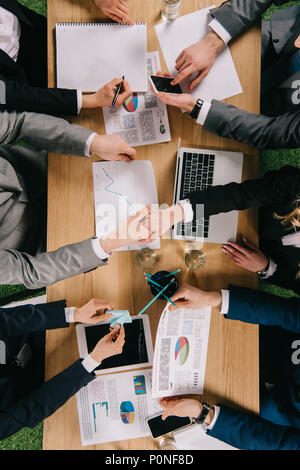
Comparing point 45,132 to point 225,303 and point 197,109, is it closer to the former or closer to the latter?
point 197,109

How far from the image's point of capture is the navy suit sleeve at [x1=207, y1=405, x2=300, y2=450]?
3.97ft

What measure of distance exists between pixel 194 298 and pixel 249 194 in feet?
1.52

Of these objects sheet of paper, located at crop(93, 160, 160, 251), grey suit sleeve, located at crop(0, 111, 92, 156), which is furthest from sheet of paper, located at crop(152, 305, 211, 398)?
grey suit sleeve, located at crop(0, 111, 92, 156)

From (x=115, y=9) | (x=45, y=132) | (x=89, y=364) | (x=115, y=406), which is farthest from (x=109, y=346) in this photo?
(x=115, y=9)

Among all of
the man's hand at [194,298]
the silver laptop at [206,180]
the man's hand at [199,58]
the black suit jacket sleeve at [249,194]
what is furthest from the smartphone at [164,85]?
the man's hand at [194,298]

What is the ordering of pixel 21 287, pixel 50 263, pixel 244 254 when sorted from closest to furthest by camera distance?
pixel 50 263 → pixel 244 254 → pixel 21 287

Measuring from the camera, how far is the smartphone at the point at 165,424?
122cm

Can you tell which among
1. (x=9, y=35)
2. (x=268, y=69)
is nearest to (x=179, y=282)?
(x=268, y=69)

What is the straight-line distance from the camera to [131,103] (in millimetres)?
1225

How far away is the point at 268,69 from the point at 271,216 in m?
0.75

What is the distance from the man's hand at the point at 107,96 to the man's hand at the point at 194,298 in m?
0.79

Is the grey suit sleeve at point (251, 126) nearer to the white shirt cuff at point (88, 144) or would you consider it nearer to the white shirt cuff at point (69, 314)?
the white shirt cuff at point (88, 144)

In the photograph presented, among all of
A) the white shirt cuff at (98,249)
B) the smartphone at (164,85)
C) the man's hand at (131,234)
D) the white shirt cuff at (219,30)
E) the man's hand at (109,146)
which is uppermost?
the white shirt cuff at (219,30)

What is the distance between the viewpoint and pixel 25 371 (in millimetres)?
1425
